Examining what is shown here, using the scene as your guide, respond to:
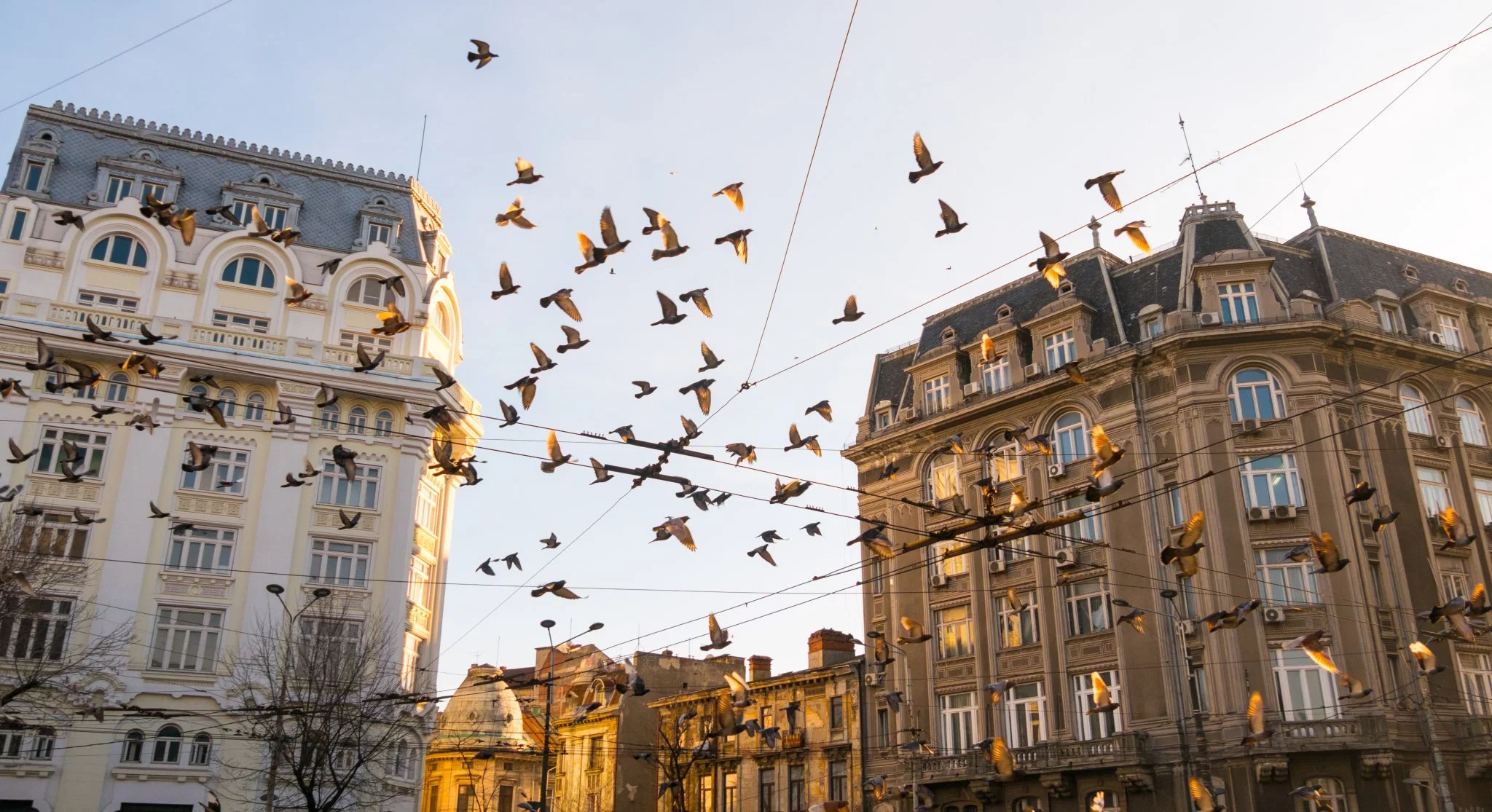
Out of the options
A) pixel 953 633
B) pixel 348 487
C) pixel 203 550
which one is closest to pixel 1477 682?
pixel 953 633

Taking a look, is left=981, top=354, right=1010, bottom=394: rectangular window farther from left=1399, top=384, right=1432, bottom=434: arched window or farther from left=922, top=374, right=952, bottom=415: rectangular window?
left=1399, top=384, right=1432, bottom=434: arched window

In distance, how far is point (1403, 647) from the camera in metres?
31.1

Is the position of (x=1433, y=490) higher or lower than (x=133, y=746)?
higher

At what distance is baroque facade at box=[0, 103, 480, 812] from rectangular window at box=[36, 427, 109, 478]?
9 cm

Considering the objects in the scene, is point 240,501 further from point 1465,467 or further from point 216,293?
point 1465,467

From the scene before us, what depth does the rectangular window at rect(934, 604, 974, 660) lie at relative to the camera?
3844cm

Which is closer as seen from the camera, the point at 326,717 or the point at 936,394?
the point at 326,717

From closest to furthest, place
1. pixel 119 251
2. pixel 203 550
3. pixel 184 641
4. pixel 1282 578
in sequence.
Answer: pixel 1282 578, pixel 184 641, pixel 203 550, pixel 119 251

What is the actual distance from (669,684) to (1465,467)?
119 ft

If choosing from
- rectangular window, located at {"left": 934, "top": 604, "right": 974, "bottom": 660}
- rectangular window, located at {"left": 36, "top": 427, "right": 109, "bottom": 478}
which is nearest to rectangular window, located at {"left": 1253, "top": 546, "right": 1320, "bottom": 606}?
rectangular window, located at {"left": 934, "top": 604, "right": 974, "bottom": 660}

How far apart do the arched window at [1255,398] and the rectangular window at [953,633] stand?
10747 mm

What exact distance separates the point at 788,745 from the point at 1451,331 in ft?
88.9

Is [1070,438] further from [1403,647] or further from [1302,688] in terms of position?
[1403,647]

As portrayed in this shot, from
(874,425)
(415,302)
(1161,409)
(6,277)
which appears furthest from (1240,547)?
(6,277)
